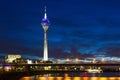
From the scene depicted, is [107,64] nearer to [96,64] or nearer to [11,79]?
[96,64]

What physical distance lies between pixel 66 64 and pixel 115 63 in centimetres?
2789

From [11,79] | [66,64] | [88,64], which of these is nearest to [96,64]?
[88,64]

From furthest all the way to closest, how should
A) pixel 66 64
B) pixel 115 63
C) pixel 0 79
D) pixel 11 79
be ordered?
1. pixel 66 64
2. pixel 115 63
3. pixel 11 79
4. pixel 0 79

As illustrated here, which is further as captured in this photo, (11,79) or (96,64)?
(96,64)

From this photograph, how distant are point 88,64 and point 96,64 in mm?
4666

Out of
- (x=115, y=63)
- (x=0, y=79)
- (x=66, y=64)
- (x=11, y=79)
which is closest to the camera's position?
(x=0, y=79)

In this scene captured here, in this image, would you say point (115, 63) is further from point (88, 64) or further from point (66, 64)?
point (66, 64)

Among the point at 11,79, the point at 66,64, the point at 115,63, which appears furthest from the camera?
the point at 66,64

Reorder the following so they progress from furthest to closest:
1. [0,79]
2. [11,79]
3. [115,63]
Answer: [115,63]
[11,79]
[0,79]

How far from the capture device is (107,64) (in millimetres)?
177500

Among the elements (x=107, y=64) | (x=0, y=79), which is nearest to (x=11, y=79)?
(x=0, y=79)

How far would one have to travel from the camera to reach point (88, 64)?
7293 inches

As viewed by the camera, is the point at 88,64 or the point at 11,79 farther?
the point at 88,64

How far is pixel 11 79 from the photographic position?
4675 inches
